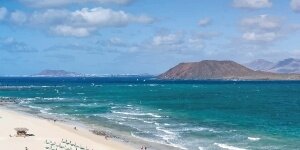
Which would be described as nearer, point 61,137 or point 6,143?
point 6,143

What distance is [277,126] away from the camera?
2741 inches

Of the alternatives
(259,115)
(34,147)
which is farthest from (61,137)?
(259,115)

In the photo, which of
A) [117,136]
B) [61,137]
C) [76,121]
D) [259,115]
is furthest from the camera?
[259,115]

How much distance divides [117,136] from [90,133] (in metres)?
3.55

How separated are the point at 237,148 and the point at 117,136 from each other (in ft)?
52.1

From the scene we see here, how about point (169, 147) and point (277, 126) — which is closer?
point (169, 147)

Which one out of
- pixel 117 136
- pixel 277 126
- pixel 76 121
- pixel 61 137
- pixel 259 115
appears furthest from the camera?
pixel 259 115

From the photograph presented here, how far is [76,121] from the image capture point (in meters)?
75.4

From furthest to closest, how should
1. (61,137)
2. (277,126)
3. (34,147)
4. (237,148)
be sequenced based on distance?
(277,126)
(61,137)
(237,148)
(34,147)

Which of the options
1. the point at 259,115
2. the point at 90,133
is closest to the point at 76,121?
the point at 90,133

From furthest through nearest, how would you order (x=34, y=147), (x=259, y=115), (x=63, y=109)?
(x=63, y=109), (x=259, y=115), (x=34, y=147)

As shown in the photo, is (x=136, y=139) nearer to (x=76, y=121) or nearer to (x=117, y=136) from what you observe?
(x=117, y=136)

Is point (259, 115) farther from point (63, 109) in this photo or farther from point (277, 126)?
point (63, 109)

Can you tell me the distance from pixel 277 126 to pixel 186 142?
21932mm
